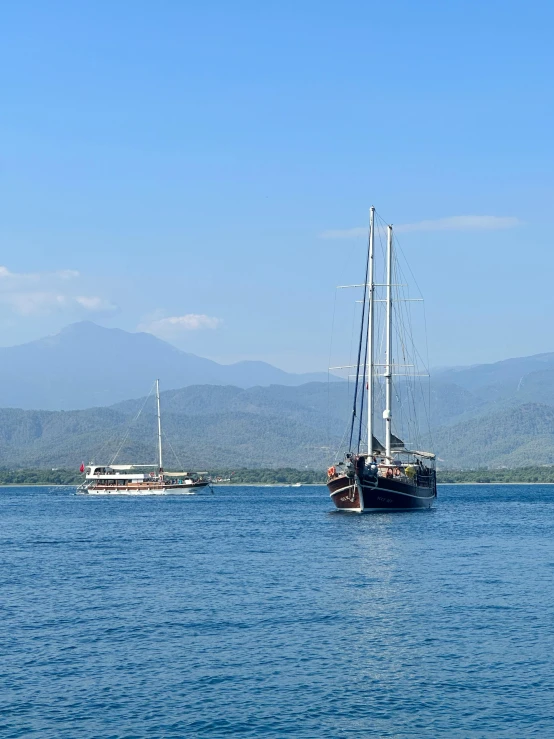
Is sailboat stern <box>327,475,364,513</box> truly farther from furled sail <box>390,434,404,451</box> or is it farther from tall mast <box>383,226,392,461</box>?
furled sail <box>390,434,404,451</box>

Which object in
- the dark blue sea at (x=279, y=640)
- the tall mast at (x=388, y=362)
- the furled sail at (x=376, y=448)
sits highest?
the tall mast at (x=388, y=362)

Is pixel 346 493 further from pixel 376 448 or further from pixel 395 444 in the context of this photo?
pixel 395 444

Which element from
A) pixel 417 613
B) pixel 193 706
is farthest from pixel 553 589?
pixel 193 706

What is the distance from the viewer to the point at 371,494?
107812mm

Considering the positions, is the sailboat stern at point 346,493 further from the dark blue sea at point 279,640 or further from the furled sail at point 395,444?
the dark blue sea at point 279,640

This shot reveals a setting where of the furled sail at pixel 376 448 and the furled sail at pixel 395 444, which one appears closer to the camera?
the furled sail at pixel 376 448

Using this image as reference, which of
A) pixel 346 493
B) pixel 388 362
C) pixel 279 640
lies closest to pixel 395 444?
pixel 388 362

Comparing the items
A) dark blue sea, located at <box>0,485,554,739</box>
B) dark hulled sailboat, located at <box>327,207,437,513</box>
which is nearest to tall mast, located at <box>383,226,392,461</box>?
dark hulled sailboat, located at <box>327,207,437,513</box>

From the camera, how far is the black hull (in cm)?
10730

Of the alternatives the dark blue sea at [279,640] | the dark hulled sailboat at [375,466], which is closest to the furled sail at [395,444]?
the dark hulled sailboat at [375,466]

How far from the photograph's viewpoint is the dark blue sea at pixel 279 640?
3238 centimetres

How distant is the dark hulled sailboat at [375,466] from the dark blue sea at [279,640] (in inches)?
1026

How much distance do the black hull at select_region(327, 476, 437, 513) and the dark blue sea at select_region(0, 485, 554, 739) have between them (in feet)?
85.0

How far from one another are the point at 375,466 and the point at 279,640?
7030 cm
